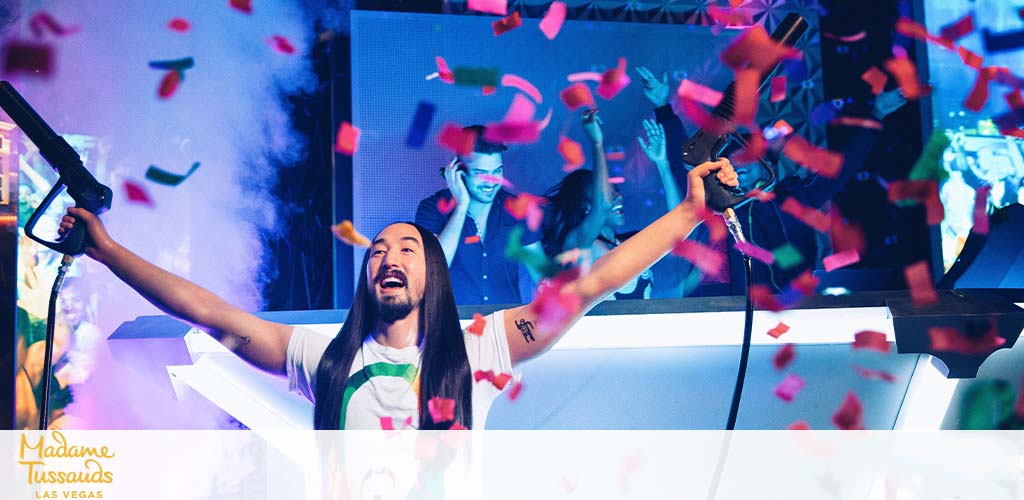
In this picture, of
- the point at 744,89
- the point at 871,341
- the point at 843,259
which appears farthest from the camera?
the point at 843,259

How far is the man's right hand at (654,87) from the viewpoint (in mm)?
4320

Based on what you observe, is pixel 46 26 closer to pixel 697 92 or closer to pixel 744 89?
pixel 697 92

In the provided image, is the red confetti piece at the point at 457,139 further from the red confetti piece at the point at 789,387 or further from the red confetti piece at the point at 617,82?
the red confetti piece at the point at 789,387

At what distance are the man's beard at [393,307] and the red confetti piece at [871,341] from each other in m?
0.96

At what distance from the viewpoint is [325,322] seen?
2004mm

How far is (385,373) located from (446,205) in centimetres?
218

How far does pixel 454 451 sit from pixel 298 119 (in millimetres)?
2671

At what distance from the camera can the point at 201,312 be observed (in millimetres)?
1922

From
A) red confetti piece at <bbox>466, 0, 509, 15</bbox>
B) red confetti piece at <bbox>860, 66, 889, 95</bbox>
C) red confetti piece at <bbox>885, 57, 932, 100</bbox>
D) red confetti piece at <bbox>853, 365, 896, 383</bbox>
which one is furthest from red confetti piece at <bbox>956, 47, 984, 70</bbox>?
red confetti piece at <bbox>853, 365, 896, 383</bbox>

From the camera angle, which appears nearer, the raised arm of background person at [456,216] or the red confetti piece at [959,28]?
the raised arm of background person at [456,216]

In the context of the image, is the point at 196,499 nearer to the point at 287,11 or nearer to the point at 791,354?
the point at 287,11

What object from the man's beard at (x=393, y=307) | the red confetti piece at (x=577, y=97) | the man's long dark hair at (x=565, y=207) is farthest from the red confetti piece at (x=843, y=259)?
the man's beard at (x=393, y=307)

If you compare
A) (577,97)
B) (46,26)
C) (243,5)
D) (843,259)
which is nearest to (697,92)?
(577,97)

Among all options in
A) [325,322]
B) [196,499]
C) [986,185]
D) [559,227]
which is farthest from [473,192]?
[986,185]
